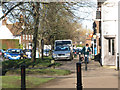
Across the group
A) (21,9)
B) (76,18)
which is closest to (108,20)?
(76,18)

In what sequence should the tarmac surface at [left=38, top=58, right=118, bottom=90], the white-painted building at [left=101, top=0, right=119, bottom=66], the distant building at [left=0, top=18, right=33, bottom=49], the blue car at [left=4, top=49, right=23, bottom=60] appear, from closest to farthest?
the tarmac surface at [left=38, top=58, right=118, bottom=90] < the distant building at [left=0, top=18, right=33, bottom=49] < the white-painted building at [left=101, top=0, right=119, bottom=66] < the blue car at [left=4, top=49, right=23, bottom=60]

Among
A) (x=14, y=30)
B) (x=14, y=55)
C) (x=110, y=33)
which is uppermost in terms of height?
(x=14, y=30)

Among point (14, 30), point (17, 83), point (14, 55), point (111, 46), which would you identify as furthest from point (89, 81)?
point (14, 55)

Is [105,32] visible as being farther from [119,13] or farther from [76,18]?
[76,18]

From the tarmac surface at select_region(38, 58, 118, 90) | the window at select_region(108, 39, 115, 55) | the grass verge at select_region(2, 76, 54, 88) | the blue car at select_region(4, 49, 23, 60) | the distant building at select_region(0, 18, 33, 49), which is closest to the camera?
the tarmac surface at select_region(38, 58, 118, 90)

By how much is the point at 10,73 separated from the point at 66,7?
200 inches

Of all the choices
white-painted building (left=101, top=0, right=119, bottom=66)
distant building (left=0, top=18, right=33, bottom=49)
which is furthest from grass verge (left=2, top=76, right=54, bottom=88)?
white-painted building (left=101, top=0, right=119, bottom=66)

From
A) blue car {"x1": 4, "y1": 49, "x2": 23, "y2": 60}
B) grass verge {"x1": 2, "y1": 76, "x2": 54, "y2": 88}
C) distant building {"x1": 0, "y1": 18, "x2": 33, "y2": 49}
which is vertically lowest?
grass verge {"x1": 2, "y1": 76, "x2": 54, "y2": 88}

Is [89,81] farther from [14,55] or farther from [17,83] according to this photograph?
[14,55]

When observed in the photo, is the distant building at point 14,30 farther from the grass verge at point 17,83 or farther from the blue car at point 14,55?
the grass verge at point 17,83

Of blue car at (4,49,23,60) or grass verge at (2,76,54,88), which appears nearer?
grass verge at (2,76,54,88)

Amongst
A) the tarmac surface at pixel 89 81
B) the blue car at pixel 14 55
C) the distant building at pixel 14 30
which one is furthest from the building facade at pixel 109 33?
the blue car at pixel 14 55

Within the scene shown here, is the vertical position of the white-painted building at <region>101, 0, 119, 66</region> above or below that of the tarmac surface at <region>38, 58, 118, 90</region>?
above

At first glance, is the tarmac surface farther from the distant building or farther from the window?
the window
